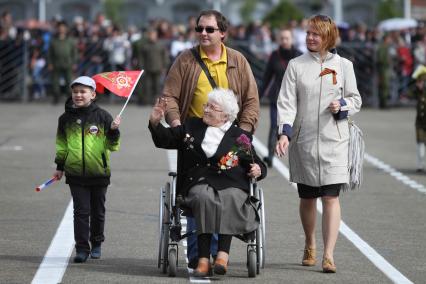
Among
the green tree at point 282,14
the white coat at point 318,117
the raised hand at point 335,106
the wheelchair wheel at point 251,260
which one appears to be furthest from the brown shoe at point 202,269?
the green tree at point 282,14

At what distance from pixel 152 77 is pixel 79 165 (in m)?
23.0

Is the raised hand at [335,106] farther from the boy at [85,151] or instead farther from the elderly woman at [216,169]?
the boy at [85,151]

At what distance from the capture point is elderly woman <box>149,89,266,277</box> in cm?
923

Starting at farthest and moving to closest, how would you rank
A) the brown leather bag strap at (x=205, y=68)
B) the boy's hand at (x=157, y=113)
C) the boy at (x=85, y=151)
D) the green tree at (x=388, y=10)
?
the green tree at (x=388, y=10)
the boy at (x=85, y=151)
the brown leather bag strap at (x=205, y=68)
the boy's hand at (x=157, y=113)

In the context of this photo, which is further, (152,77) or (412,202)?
(152,77)

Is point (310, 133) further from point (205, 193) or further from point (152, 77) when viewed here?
point (152, 77)

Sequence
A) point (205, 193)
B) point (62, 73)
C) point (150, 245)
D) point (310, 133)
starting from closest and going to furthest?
point (205, 193) → point (310, 133) → point (150, 245) → point (62, 73)

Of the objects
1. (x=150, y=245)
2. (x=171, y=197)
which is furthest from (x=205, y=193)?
(x=150, y=245)

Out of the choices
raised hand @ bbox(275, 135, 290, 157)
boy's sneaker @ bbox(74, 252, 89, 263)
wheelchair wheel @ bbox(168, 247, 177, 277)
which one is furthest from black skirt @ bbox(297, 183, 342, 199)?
boy's sneaker @ bbox(74, 252, 89, 263)

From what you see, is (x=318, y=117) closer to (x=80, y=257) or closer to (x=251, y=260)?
(x=251, y=260)

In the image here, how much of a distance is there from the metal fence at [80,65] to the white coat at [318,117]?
2350cm

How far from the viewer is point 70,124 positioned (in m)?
10.3

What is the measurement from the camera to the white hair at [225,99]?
9.38 metres

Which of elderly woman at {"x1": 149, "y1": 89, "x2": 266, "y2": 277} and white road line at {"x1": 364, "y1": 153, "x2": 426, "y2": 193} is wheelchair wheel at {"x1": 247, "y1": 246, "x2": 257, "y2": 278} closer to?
elderly woman at {"x1": 149, "y1": 89, "x2": 266, "y2": 277}
